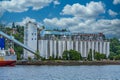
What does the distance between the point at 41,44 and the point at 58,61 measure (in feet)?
31.5

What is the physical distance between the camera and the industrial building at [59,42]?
79062mm

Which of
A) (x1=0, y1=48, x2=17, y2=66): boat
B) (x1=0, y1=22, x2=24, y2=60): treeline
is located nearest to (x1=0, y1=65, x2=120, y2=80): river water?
(x1=0, y1=48, x2=17, y2=66): boat

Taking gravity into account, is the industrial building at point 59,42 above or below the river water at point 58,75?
above

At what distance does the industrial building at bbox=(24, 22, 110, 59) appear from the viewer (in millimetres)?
79062

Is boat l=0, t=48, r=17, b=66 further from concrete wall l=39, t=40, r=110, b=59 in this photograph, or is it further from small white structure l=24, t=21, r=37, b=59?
concrete wall l=39, t=40, r=110, b=59

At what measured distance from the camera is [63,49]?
81.1 metres

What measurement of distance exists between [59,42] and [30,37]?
5.67 m

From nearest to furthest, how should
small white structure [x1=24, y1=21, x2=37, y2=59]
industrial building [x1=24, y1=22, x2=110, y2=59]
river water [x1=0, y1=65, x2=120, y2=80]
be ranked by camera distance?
1. river water [x1=0, y1=65, x2=120, y2=80]
2. small white structure [x1=24, y1=21, x2=37, y2=59]
3. industrial building [x1=24, y1=22, x2=110, y2=59]

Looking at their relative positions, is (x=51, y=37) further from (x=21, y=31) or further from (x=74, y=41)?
(x=21, y=31)

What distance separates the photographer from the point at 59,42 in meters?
80.8

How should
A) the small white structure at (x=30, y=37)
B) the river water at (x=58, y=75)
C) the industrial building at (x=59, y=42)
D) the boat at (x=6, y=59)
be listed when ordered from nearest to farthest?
the river water at (x=58, y=75)
the boat at (x=6, y=59)
the small white structure at (x=30, y=37)
the industrial building at (x=59, y=42)

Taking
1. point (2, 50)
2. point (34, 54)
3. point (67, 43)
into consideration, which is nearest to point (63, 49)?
point (67, 43)

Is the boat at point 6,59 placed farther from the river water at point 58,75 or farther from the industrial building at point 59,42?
the industrial building at point 59,42

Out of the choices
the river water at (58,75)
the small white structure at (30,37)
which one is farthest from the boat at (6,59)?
the small white structure at (30,37)
